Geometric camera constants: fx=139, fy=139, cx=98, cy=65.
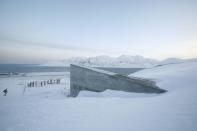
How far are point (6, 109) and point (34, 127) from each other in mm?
3160

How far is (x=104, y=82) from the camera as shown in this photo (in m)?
12.2

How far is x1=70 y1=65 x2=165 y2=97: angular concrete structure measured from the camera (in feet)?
32.9

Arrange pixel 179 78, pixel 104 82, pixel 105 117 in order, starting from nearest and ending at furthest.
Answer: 1. pixel 105 117
2. pixel 179 78
3. pixel 104 82

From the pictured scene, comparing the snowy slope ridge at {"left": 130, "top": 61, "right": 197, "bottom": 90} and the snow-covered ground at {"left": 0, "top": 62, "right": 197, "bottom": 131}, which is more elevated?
the snowy slope ridge at {"left": 130, "top": 61, "right": 197, "bottom": 90}

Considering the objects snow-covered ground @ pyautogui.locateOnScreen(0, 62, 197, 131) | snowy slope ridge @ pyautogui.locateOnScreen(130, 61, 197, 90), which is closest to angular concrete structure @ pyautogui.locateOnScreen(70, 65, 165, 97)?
snowy slope ridge @ pyautogui.locateOnScreen(130, 61, 197, 90)

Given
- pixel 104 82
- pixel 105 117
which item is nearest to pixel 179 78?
pixel 104 82

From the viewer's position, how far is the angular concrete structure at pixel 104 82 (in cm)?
1002

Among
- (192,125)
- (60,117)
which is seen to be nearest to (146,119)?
(192,125)

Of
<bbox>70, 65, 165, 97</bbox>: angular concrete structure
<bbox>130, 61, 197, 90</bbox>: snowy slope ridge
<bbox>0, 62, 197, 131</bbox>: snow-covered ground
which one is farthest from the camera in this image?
<bbox>70, 65, 165, 97</bbox>: angular concrete structure

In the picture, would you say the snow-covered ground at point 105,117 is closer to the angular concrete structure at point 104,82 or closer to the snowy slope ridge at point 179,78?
the snowy slope ridge at point 179,78

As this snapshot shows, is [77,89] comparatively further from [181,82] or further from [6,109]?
[181,82]

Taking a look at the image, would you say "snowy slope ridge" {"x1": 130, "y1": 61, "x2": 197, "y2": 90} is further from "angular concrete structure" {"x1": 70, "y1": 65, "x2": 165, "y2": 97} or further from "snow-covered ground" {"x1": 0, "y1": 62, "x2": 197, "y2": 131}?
"snow-covered ground" {"x1": 0, "y1": 62, "x2": 197, "y2": 131}

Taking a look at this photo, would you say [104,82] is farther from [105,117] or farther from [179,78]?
[105,117]

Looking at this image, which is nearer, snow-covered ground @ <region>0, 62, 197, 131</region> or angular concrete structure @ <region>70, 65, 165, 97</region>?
snow-covered ground @ <region>0, 62, 197, 131</region>
